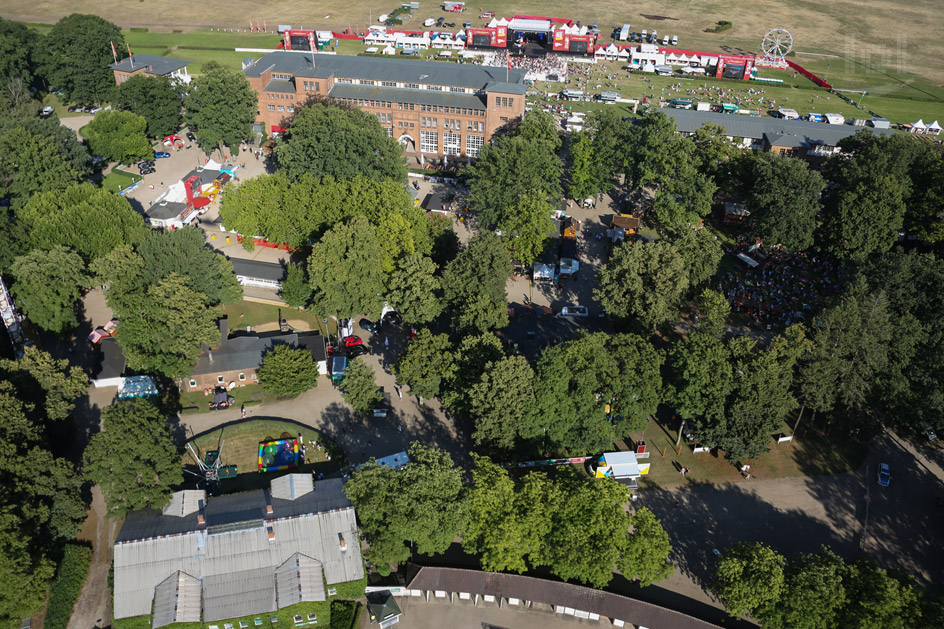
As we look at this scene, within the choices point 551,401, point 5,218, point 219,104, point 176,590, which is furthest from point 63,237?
point 551,401

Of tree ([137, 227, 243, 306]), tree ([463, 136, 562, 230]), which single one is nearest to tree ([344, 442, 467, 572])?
tree ([137, 227, 243, 306])

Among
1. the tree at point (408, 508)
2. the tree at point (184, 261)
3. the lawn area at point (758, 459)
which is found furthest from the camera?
the tree at point (184, 261)

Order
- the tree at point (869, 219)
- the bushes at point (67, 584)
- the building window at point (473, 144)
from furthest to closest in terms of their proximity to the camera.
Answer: the building window at point (473, 144) → the tree at point (869, 219) → the bushes at point (67, 584)

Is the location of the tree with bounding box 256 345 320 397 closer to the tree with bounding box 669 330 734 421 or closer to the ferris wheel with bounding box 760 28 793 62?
the tree with bounding box 669 330 734 421

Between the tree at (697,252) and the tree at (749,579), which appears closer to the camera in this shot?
the tree at (749,579)

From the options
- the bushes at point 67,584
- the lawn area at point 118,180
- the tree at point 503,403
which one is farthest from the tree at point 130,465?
the lawn area at point 118,180

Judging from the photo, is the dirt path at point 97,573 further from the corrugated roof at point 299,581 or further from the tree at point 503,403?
the tree at point 503,403

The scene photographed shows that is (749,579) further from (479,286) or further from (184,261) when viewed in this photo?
(184,261)

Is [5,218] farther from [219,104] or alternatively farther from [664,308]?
[664,308]
